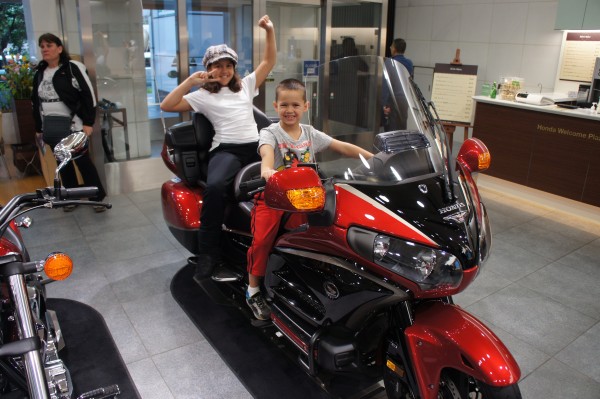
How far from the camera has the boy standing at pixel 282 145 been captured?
2178mm

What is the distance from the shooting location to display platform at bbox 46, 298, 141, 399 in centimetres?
230

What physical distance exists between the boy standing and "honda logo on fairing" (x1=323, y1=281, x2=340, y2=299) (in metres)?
0.40

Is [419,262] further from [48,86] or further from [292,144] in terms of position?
[48,86]

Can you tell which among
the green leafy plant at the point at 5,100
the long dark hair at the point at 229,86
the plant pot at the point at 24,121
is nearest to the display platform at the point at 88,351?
the long dark hair at the point at 229,86

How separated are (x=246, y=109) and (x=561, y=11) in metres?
4.26

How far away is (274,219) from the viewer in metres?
2.22

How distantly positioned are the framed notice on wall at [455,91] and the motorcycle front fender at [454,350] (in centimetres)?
448

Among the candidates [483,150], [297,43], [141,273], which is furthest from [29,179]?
[483,150]

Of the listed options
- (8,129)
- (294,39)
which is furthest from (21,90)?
(294,39)

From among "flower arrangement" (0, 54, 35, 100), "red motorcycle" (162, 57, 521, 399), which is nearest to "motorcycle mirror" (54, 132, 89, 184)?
"red motorcycle" (162, 57, 521, 399)

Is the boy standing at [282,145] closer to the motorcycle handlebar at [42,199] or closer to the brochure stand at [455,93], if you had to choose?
the motorcycle handlebar at [42,199]

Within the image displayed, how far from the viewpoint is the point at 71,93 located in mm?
4289

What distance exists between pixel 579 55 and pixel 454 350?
5.46 m

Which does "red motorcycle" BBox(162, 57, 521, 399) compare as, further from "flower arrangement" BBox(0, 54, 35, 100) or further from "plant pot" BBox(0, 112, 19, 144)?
"plant pot" BBox(0, 112, 19, 144)
